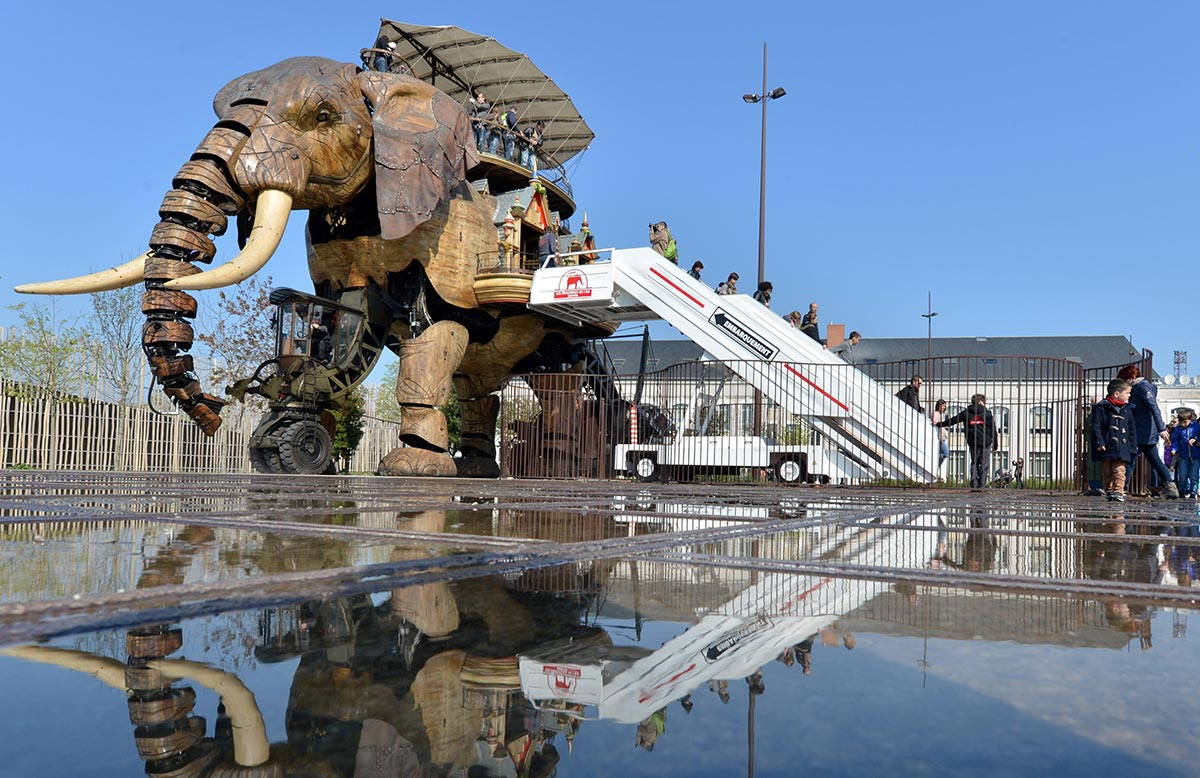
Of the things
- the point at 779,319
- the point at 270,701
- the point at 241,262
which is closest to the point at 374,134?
the point at 241,262

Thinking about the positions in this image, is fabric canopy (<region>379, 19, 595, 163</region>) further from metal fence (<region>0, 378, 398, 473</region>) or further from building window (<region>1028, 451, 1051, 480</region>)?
building window (<region>1028, 451, 1051, 480</region>)

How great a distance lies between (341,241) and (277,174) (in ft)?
7.34

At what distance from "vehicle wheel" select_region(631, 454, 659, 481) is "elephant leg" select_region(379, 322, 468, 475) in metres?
4.07

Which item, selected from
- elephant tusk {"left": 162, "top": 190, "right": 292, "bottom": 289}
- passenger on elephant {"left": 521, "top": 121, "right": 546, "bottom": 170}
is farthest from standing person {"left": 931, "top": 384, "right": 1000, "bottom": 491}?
passenger on elephant {"left": 521, "top": 121, "right": 546, "bottom": 170}

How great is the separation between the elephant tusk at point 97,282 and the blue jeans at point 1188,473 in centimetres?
1369

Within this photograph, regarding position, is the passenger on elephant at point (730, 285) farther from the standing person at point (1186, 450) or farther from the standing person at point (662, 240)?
the standing person at point (1186, 450)

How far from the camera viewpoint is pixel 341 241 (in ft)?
39.8

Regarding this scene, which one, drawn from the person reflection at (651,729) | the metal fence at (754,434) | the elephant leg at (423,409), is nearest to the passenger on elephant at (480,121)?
the metal fence at (754,434)

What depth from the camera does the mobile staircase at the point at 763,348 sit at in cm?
1291

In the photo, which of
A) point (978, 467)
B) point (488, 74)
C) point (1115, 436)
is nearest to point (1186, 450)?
point (978, 467)

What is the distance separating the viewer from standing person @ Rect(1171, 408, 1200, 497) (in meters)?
12.6

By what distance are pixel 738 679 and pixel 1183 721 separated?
463 millimetres

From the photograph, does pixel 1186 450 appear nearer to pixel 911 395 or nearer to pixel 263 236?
pixel 911 395

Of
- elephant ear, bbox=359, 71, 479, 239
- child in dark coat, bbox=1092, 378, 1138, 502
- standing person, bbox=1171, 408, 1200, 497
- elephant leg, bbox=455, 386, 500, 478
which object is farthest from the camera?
elephant leg, bbox=455, 386, 500, 478
